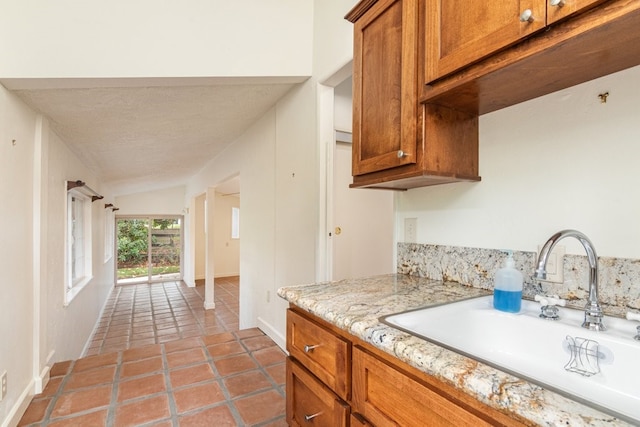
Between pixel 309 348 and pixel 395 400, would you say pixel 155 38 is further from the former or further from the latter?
pixel 395 400

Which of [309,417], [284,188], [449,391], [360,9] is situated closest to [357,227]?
[284,188]

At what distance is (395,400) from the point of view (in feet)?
2.50

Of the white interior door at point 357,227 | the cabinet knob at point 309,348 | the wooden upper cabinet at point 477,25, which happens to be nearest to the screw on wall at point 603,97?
the wooden upper cabinet at point 477,25

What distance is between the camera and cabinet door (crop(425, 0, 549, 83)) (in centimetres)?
78

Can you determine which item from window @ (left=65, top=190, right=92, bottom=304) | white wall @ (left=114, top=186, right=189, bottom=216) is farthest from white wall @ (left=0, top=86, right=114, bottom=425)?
white wall @ (left=114, top=186, right=189, bottom=216)

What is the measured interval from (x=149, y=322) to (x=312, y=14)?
537 centimetres

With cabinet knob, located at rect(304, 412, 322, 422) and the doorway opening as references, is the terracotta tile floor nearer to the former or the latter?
cabinet knob, located at rect(304, 412, 322, 422)

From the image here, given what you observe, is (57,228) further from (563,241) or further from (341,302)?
(563,241)

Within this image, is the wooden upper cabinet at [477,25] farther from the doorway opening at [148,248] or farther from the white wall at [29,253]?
the doorway opening at [148,248]

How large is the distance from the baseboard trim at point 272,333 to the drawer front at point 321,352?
59.7 inches

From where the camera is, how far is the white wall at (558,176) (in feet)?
2.90

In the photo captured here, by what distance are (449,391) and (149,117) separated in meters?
3.17

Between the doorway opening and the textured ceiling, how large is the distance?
4.53 metres

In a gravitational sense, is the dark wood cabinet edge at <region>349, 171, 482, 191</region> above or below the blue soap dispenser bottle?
above
